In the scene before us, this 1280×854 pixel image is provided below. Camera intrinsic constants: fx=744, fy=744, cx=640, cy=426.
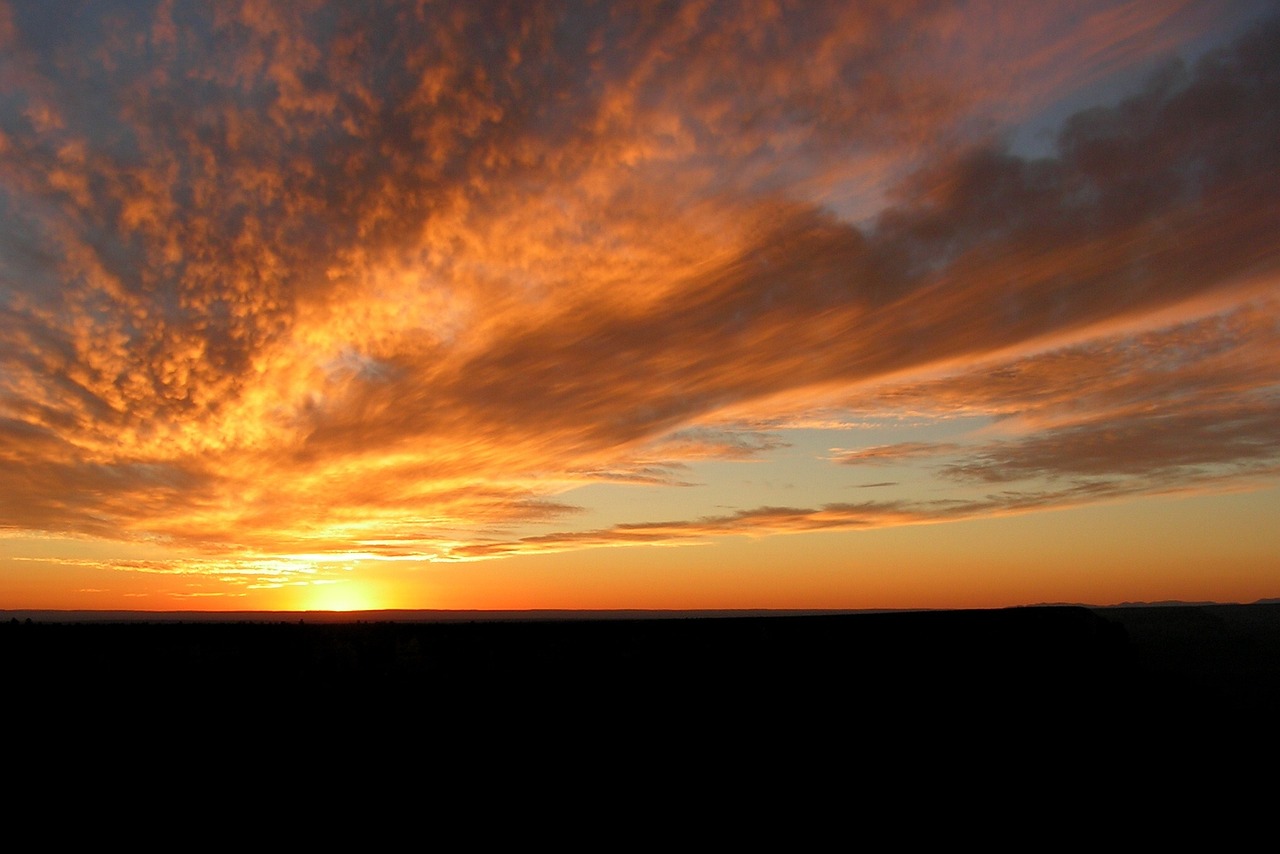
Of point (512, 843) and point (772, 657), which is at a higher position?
point (772, 657)

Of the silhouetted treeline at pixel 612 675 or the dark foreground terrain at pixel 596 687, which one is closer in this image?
the dark foreground terrain at pixel 596 687

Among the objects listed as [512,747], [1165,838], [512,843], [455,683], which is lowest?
[1165,838]

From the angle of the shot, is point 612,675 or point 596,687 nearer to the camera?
point 596,687

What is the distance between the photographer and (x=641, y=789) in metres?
11.0

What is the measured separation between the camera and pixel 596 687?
40.9 feet

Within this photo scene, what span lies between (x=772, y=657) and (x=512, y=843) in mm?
7027

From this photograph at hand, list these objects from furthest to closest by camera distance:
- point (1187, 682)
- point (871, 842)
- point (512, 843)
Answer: point (1187, 682), point (871, 842), point (512, 843)

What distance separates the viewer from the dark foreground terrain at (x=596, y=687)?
9.10 m

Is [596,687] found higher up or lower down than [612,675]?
lower down

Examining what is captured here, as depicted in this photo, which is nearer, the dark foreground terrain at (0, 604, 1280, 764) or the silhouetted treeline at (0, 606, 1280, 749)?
the dark foreground terrain at (0, 604, 1280, 764)

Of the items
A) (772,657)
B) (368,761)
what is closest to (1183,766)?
(772,657)

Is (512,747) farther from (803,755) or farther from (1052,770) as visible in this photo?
(1052,770)

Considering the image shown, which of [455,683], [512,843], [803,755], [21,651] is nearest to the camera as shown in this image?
[21,651]

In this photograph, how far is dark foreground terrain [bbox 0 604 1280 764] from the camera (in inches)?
358
